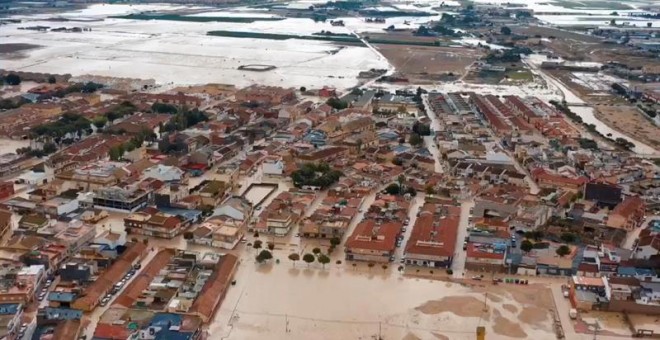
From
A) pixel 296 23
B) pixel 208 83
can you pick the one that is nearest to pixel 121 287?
pixel 208 83

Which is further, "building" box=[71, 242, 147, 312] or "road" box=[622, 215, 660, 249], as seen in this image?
"road" box=[622, 215, 660, 249]

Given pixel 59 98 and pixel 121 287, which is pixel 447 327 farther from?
pixel 59 98

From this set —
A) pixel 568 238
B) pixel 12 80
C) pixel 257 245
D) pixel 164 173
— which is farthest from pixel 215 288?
pixel 12 80

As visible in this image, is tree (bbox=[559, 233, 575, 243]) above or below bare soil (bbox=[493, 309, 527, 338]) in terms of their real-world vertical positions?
above

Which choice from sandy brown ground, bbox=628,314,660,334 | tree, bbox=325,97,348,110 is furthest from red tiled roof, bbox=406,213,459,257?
tree, bbox=325,97,348,110

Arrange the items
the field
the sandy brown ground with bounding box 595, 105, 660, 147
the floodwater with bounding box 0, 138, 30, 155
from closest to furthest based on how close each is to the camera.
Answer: the floodwater with bounding box 0, 138, 30, 155
the sandy brown ground with bounding box 595, 105, 660, 147
the field

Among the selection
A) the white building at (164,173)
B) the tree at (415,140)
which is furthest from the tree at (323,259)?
the tree at (415,140)

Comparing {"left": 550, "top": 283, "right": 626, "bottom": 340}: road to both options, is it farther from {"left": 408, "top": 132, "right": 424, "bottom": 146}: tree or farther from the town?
{"left": 408, "top": 132, "right": 424, "bottom": 146}: tree
